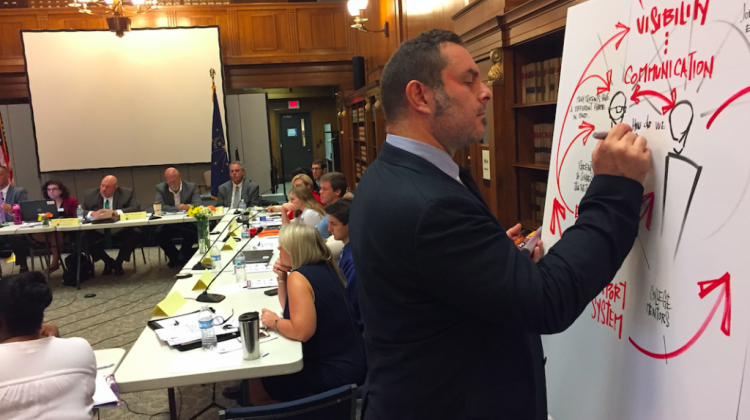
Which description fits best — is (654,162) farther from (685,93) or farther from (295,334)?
(295,334)

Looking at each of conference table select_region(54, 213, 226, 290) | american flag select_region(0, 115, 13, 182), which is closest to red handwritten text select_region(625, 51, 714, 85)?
conference table select_region(54, 213, 226, 290)

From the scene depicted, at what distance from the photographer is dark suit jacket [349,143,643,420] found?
0.99 m

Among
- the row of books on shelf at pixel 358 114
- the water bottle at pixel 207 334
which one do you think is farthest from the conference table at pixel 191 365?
the row of books on shelf at pixel 358 114

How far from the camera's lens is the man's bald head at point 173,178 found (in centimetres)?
746

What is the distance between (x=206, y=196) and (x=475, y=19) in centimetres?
624

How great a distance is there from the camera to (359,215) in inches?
47.1

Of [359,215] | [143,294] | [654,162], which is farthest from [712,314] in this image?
[143,294]

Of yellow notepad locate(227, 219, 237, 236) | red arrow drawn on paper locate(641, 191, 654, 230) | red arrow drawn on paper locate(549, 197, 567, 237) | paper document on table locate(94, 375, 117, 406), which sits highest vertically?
red arrow drawn on paper locate(641, 191, 654, 230)

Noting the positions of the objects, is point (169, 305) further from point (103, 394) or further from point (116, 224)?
point (116, 224)

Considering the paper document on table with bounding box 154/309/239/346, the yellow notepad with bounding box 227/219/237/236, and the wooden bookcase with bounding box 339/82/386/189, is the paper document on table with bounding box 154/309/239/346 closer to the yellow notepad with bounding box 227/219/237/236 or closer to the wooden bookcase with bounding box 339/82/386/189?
the yellow notepad with bounding box 227/219/237/236

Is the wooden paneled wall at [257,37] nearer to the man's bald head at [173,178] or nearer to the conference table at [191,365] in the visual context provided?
the man's bald head at [173,178]

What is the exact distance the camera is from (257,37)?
31.9 ft

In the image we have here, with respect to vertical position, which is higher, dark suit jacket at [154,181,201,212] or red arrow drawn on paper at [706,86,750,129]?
red arrow drawn on paper at [706,86,750,129]

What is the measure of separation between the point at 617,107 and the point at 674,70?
0.17 metres
